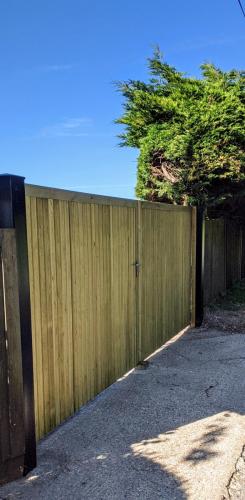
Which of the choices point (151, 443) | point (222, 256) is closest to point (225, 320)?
point (222, 256)

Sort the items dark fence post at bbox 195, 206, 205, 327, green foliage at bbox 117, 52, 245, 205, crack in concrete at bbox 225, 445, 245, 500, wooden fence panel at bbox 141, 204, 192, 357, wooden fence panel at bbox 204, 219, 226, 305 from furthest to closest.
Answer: wooden fence panel at bbox 204, 219, 226, 305 → green foliage at bbox 117, 52, 245, 205 → dark fence post at bbox 195, 206, 205, 327 → wooden fence panel at bbox 141, 204, 192, 357 → crack in concrete at bbox 225, 445, 245, 500

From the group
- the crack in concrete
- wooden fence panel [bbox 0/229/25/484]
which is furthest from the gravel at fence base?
wooden fence panel [bbox 0/229/25/484]

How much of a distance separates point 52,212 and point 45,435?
5.19ft

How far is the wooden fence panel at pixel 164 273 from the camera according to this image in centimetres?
425

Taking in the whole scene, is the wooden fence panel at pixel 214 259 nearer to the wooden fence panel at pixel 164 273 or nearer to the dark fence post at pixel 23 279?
the wooden fence panel at pixel 164 273

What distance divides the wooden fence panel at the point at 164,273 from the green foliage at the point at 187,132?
4.23ft

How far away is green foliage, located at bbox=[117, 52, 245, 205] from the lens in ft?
20.1

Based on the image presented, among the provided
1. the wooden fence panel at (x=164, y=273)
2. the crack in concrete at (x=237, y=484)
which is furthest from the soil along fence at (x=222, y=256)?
the crack in concrete at (x=237, y=484)

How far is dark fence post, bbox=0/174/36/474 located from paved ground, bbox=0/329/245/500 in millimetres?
244

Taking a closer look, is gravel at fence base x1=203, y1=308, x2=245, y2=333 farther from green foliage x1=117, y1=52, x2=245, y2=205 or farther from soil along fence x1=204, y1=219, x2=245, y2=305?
green foliage x1=117, y1=52, x2=245, y2=205

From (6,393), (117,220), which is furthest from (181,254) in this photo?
(6,393)

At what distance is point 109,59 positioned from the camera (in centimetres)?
834

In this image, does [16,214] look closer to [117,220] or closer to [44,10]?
[117,220]

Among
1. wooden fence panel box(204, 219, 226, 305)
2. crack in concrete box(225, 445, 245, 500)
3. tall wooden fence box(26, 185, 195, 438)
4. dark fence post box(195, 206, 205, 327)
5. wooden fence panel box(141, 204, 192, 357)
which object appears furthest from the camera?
wooden fence panel box(204, 219, 226, 305)
